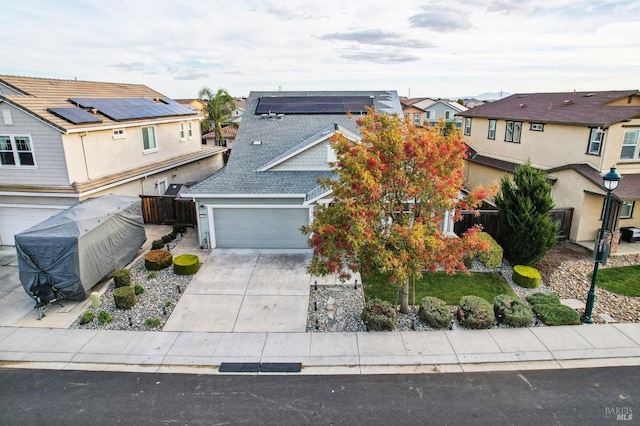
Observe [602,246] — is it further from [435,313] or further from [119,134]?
[119,134]

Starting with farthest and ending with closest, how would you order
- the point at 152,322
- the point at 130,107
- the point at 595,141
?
the point at 130,107 → the point at 595,141 → the point at 152,322

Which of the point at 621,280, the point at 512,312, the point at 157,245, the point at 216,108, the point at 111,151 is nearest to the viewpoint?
the point at 512,312

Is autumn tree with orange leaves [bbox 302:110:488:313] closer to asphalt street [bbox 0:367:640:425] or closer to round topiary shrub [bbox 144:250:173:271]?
asphalt street [bbox 0:367:640:425]

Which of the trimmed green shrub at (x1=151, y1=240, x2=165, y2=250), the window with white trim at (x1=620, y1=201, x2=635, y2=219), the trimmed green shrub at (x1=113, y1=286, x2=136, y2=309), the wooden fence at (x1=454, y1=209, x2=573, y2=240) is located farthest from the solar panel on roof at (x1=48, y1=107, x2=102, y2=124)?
the window with white trim at (x1=620, y1=201, x2=635, y2=219)

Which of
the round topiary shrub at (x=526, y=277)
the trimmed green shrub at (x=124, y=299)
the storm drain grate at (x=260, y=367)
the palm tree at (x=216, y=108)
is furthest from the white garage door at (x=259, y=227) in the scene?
the palm tree at (x=216, y=108)

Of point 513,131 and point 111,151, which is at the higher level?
point 513,131

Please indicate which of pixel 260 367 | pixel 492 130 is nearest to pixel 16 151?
pixel 260 367
